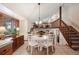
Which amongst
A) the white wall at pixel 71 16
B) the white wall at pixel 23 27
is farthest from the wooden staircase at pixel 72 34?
the white wall at pixel 23 27

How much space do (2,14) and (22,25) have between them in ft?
1.36

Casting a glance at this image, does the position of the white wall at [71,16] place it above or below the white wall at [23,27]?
above

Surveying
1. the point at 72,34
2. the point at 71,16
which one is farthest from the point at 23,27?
the point at 72,34

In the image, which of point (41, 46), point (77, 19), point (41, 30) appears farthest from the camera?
point (41, 46)

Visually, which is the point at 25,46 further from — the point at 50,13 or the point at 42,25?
the point at 50,13

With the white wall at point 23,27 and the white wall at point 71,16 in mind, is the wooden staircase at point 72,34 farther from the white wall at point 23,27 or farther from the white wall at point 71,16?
the white wall at point 23,27

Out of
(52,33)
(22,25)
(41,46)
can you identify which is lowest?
(41,46)

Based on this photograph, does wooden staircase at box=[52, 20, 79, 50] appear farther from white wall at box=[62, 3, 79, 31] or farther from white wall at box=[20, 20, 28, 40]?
white wall at box=[20, 20, 28, 40]

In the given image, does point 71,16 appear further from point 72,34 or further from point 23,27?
point 23,27

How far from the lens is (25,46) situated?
72.9 inches

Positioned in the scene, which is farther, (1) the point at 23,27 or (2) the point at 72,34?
(2) the point at 72,34

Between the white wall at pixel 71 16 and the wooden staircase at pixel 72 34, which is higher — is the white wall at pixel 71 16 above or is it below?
above

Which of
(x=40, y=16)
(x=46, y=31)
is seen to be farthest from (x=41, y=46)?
(x=40, y=16)

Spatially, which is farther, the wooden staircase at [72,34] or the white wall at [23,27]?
the wooden staircase at [72,34]
